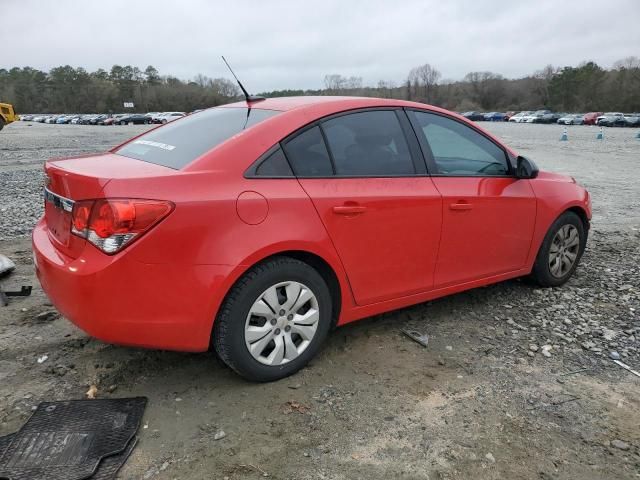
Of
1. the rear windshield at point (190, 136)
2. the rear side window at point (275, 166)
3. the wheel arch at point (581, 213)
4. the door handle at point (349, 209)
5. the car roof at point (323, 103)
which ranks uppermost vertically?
the car roof at point (323, 103)

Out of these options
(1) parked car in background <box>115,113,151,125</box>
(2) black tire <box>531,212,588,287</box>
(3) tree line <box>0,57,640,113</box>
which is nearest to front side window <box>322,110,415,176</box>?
(2) black tire <box>531,212,588,287</box>

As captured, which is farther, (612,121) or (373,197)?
(612,121)

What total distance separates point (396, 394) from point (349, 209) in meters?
1.12

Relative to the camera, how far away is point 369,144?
11.3ft

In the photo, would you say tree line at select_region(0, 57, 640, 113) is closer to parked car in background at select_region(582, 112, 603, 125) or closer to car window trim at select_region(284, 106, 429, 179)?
parked car in background at select_region(582, 112, 603, 125)

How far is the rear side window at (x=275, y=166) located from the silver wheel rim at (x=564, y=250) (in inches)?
→ 107

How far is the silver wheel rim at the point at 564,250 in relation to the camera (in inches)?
183

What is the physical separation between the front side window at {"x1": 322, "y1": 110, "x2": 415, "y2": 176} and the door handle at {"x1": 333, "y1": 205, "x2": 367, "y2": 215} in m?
0.22

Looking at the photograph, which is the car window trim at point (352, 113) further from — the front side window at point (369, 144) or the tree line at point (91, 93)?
the tree line at point (91, 93)

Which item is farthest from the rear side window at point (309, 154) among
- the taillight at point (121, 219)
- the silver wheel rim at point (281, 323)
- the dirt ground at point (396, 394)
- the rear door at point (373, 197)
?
the dirt ground at point (396, 394)

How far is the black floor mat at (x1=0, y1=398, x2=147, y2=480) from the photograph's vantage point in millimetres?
2396

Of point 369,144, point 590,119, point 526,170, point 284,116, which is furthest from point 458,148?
point 590,119

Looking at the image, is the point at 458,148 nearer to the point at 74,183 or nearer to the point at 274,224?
the point at 274,224

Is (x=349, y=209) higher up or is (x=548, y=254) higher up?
(x=349, y=209)
